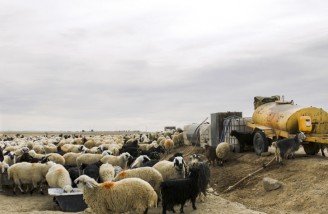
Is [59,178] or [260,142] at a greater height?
[260,142]

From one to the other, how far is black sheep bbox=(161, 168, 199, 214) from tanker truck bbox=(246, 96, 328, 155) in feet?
18.5

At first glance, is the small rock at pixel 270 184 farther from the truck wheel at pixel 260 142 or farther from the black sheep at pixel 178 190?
the truck wheel at pixel 260 142

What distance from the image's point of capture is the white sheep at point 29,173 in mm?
15188

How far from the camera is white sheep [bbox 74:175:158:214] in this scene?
9.84m

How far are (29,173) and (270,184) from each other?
28.3 feet

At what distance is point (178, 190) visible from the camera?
10617 millimetres

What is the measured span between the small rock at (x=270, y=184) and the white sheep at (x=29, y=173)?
7.65m

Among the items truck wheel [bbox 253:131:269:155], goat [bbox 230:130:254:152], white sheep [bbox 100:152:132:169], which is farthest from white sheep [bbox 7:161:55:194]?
goat [bbox 230:130:254:152]

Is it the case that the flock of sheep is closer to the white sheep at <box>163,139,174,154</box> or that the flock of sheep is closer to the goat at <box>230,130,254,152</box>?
the goat at <box>230,130,254,152</box>

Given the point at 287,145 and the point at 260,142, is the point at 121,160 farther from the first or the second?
the point at 287,145

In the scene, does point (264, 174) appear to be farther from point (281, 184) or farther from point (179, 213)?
point (179, 213)

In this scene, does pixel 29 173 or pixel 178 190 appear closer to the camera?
pixel 178 190

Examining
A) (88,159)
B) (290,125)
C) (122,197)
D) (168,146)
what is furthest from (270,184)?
(168,146)

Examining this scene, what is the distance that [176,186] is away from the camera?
1059 cm
